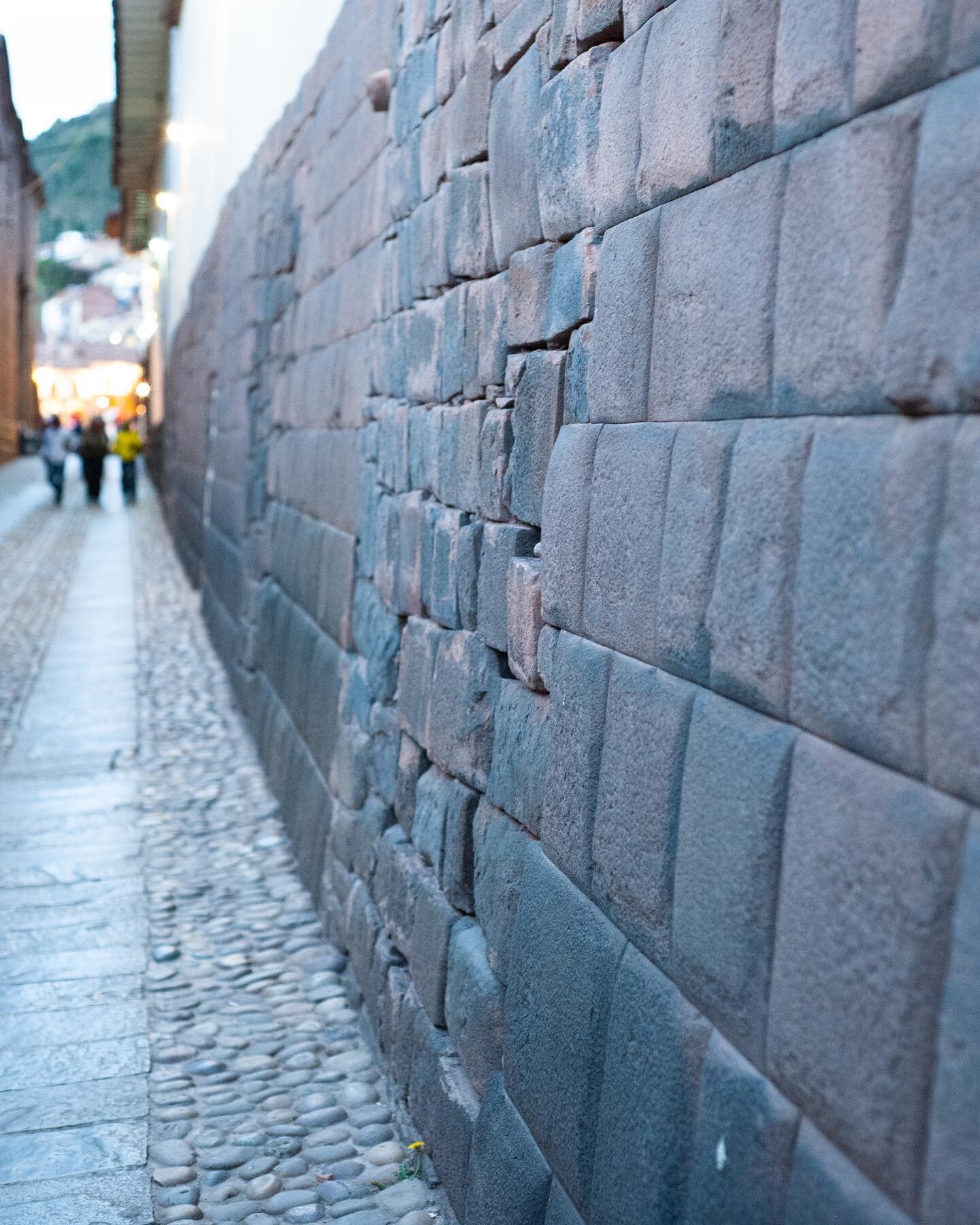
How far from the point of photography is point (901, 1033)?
4.37 ft

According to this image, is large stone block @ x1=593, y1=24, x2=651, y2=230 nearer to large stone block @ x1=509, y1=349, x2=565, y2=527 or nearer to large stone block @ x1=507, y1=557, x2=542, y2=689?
large stone block @ x1=509, y1=349, x2=565, y2=527

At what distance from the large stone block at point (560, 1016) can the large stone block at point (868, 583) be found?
0.75 metres

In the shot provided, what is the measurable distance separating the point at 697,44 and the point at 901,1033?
1.26 meters

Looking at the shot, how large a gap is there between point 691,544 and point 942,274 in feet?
2.03

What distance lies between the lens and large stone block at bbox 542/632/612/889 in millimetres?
2250

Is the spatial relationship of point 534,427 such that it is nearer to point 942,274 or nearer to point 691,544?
point 691,544

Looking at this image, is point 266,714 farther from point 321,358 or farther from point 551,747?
point 551,747

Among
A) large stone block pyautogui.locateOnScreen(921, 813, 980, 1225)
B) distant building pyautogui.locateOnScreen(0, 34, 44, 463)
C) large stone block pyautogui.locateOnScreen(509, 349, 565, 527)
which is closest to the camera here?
large stone block pyautogui.locateOnScreen(921, 813, 980, 1225)

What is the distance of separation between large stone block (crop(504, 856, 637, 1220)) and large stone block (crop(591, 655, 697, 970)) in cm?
8

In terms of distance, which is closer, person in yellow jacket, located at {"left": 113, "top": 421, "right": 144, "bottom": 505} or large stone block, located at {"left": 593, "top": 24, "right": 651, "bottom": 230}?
large stone block, located at {"left": 593, "top": 24, "right": 651, "bottom": 230}

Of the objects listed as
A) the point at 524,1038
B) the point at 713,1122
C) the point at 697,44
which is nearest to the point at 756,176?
the point at 697,44

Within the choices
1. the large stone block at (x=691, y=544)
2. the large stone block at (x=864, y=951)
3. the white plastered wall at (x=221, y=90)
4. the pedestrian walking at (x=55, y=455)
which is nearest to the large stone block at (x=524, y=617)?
the large stone block at (x=691, y=544)

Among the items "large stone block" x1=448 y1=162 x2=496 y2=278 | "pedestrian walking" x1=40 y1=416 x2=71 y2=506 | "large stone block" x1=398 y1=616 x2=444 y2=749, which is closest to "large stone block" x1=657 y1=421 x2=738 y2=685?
"large stone block" x1=448 y1=162 x2=496 y2=278

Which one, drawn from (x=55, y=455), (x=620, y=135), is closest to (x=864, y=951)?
(x=620, y=135)
